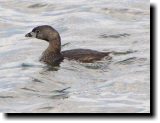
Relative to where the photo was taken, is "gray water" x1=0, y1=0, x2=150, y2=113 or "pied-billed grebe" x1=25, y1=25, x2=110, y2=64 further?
"pied-billed grebe" x1=25, y1=25, x2=110, y2=64

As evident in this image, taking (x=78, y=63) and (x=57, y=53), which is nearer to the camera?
(x=78, y=63)

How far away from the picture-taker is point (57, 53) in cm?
1304

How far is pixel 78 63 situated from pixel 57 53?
0.95m

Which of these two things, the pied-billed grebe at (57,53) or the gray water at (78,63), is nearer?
the gray water at (78,63)

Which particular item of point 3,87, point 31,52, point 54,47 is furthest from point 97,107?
point 31,52

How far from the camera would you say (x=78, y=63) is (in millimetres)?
12227

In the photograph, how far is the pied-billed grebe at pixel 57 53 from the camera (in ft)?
40.1

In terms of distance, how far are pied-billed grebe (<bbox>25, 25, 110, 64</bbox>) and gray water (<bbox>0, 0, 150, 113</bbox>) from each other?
0.43 ft

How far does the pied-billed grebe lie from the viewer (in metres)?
12.2

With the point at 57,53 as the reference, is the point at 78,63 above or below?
below

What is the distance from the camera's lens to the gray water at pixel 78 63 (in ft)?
30.8

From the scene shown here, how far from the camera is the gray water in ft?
30.8

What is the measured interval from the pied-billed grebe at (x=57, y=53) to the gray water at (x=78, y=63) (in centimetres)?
13

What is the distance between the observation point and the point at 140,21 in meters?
17.1
